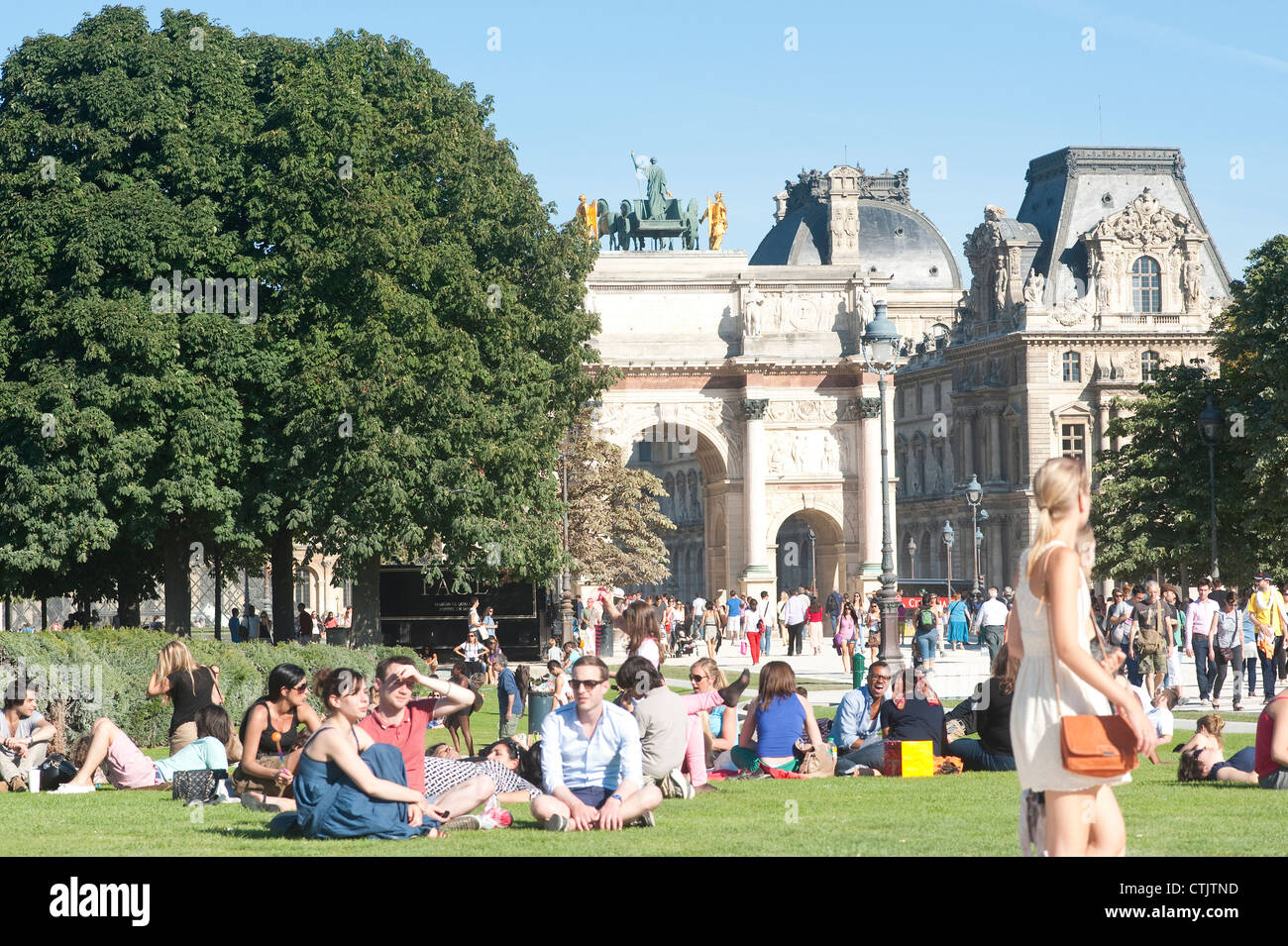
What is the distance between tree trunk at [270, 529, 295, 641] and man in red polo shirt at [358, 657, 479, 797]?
2750 centimetres

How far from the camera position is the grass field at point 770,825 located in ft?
40.9

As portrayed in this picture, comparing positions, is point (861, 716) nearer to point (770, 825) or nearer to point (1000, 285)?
point (770, 825)

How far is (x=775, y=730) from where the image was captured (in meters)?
17.9

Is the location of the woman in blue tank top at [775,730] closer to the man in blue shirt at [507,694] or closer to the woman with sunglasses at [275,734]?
the woman with sunglasses at [275,734]

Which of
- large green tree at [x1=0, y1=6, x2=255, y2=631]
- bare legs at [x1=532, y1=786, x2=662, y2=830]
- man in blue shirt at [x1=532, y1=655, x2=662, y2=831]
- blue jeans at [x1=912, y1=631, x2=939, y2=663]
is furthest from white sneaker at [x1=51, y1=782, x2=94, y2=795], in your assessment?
blue jeans at [x1=912, y1=631, x2=939, y2=663]

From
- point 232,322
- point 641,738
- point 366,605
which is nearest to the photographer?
point 641,738

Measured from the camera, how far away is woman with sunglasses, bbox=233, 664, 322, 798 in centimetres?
1593

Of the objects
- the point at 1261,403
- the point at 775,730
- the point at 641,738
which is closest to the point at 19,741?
the point at 641,738

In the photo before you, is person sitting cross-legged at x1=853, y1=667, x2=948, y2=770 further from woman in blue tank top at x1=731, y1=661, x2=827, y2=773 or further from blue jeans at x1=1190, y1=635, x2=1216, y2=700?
blue jeans at x1=1190, y1=635, x2=1216, y2=700

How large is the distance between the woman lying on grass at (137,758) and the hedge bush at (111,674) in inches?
107

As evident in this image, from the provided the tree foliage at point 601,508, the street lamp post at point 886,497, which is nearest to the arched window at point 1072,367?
the tree foliage at point 601,508

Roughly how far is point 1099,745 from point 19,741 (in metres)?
12.7
